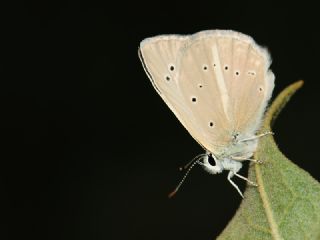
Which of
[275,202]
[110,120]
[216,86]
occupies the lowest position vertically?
[110,120]

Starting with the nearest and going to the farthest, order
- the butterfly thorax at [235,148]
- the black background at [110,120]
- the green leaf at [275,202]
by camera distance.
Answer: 1. the green leaf at [275,202]
2. the butterfly thorax at [235,148]
3. the black background at [110,120]

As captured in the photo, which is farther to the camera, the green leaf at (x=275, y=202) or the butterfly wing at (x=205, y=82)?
the butterfly wing at (x=205, y=82)

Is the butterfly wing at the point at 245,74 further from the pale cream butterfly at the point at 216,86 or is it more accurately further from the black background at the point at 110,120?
the black background at the point at 110,120

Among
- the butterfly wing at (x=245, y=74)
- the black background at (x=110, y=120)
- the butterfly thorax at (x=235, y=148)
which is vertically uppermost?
the butterfly wing at (x=245, y=74)

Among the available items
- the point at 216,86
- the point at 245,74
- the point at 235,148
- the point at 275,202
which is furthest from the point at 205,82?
the point at 275,202

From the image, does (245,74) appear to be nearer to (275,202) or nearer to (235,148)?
(235,148)

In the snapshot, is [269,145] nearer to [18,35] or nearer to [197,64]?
[197,64]

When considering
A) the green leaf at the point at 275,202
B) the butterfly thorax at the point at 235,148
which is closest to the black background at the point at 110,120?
the butterfly thorax at the point at 235,148
